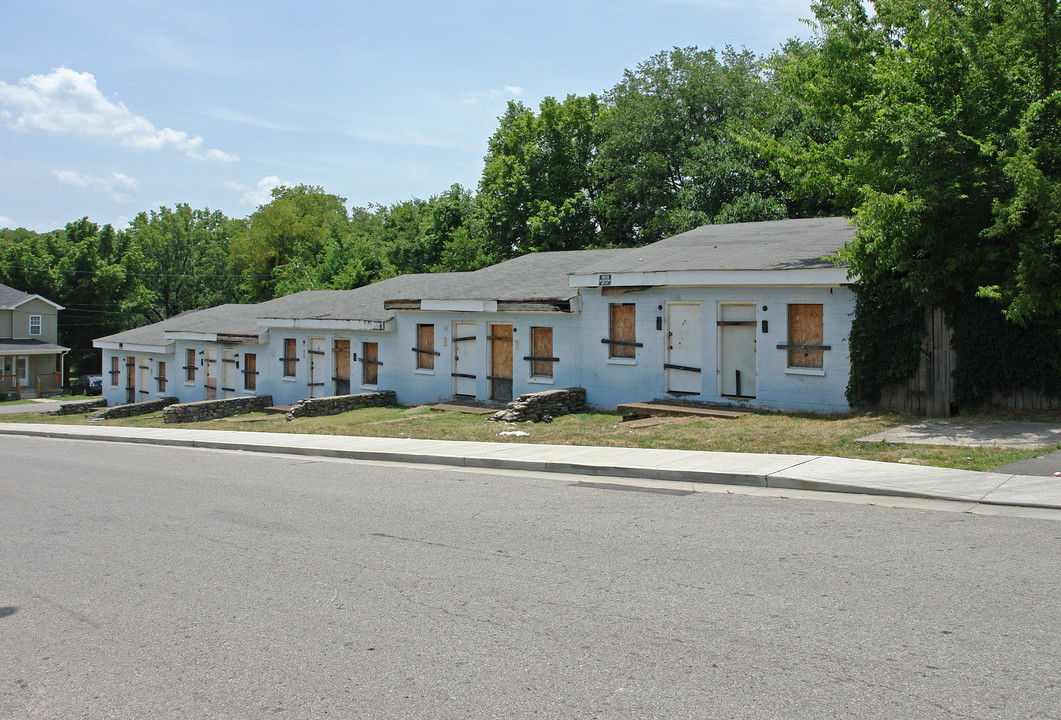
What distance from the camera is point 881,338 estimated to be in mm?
16547

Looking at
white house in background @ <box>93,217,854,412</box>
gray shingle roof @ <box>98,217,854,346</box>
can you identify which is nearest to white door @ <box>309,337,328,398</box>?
A: white house in background @ <box>93,217,854,412</box>

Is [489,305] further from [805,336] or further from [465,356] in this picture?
[805,336]

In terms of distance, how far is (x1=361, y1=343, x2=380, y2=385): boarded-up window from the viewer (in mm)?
27875

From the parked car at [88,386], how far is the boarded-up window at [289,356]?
36268 millimetres

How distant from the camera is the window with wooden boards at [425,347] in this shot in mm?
25875

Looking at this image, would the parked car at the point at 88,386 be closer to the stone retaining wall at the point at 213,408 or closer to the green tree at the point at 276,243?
the green tree at the point at 276,243

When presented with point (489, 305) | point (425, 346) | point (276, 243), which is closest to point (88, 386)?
point (276, 243)

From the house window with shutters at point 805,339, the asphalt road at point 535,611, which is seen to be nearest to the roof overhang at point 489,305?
the house window with shutters at point 805,339

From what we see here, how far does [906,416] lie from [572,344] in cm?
856

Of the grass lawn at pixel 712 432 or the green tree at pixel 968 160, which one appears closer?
the grass lawn at pixel 712 432

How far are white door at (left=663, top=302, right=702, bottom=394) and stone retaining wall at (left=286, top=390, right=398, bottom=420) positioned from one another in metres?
10.1

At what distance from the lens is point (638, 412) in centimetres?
1897

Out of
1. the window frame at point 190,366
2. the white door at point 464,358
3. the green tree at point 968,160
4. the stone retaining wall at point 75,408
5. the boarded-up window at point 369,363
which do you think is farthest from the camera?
the stone retaining wall at point 75,408

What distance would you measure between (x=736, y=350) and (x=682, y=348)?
134 centimetres
